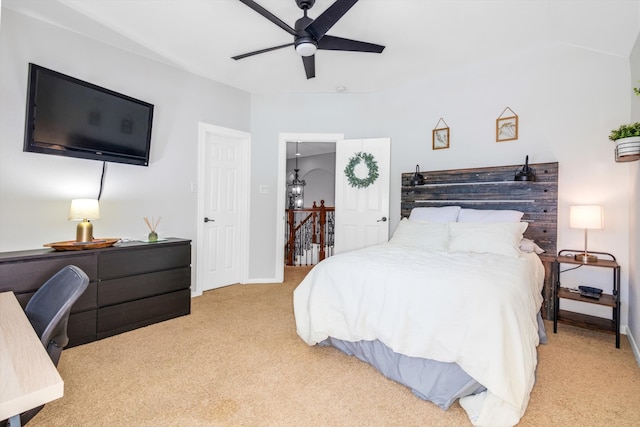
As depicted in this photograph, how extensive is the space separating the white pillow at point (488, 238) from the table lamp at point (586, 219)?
0.38 metres

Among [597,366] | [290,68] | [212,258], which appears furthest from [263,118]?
[597,366]

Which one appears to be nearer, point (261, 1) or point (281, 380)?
point (281, 380)

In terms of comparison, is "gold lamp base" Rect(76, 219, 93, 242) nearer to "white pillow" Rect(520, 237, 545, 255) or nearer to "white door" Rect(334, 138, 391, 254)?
"white door" Rect(334, 138, 391, 254)

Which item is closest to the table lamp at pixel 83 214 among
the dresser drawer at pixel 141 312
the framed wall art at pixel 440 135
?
the dresser drawer at pixel 141 312

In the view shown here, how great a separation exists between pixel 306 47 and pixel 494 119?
7.97ft

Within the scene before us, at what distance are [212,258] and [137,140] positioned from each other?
170 centimetres

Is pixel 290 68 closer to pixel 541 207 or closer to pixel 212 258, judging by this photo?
pixel 212 258

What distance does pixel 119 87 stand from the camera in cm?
313

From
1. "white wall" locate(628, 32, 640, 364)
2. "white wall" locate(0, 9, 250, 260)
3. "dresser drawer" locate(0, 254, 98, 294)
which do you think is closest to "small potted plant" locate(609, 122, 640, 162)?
"white wall" locate(628, 32, 640, 364)

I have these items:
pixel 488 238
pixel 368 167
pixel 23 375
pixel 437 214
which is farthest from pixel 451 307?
pixel 368 167

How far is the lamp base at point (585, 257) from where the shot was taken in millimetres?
2717

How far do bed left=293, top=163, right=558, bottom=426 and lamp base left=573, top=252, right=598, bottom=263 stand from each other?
287 millimetres

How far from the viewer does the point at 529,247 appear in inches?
117

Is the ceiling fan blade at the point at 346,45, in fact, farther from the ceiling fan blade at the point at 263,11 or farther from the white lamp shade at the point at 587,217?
the white lamp shade at the point at 587,217
